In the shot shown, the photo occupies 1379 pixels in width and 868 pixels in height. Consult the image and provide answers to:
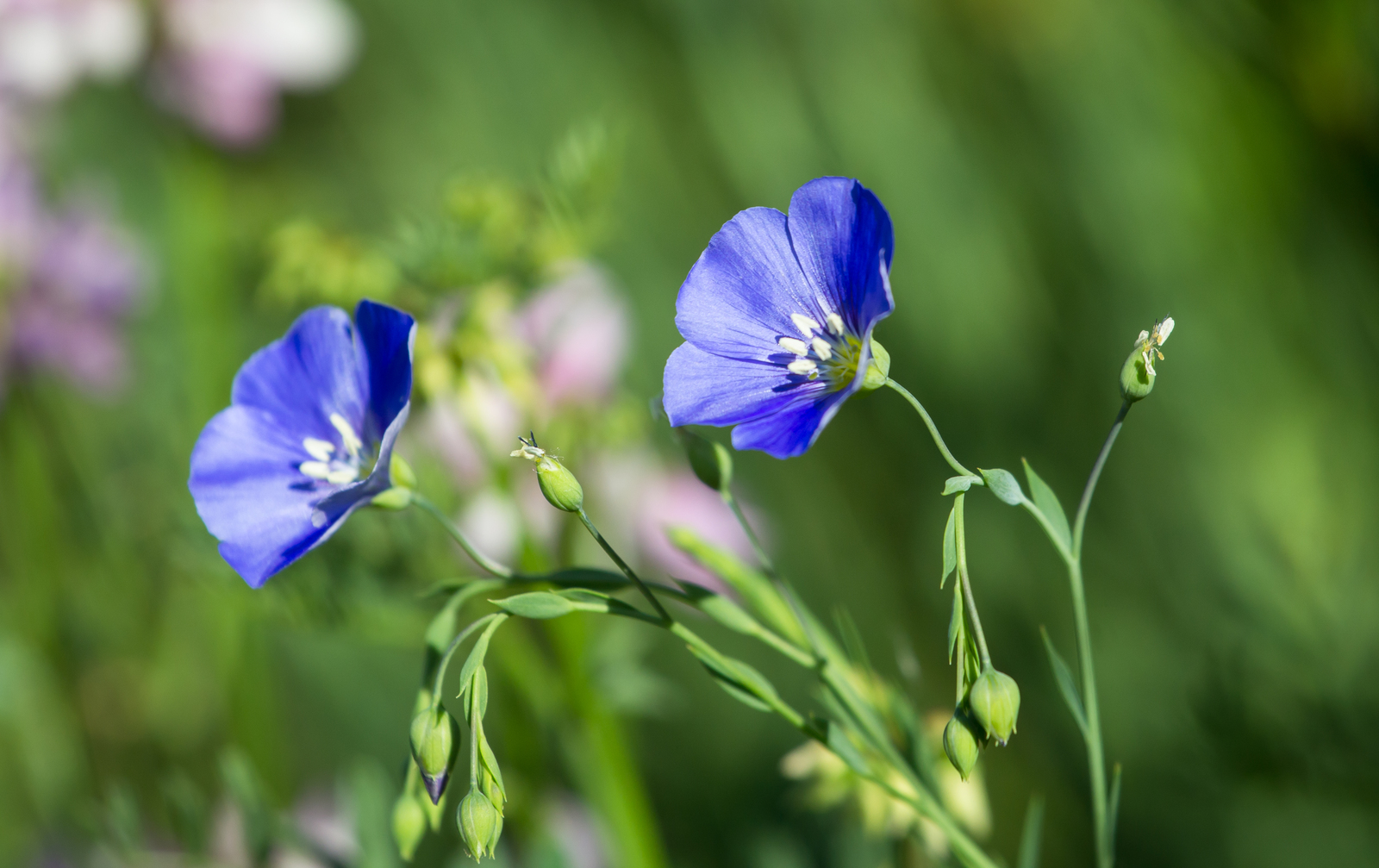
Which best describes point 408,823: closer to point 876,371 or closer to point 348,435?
point 348,435

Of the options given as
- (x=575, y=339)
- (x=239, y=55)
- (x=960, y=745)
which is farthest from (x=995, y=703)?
(x=239, y=55)

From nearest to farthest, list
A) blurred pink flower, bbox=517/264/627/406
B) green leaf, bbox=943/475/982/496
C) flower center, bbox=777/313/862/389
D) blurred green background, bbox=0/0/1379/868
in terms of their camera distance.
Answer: green leaf, bbox=943/475/982/496 → flower center, bbox=777/313/862/389 → blurred pink flower, bbox=517/264/627/406 → blurred green background, bbox=0/0/1379/868

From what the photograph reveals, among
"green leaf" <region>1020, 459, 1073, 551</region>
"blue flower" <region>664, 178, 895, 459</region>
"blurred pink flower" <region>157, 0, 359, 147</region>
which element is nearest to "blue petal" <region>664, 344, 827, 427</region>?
"blue flower" <region>664, 178, 895, 459</region>

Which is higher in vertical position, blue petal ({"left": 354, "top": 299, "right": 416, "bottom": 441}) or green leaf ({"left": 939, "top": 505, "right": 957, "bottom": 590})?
blue petal ({"left": 354, "top": 299, "right": 416, "bottom": 441})

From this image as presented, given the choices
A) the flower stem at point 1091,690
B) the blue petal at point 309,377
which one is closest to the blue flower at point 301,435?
the blue petal at point 309,377

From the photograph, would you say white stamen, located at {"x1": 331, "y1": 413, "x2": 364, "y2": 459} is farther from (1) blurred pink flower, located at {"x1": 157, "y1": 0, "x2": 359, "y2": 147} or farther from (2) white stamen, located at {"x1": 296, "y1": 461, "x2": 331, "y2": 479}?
(1) blurred pink flower, located at {"x1": 157, "y1": 0, "x2": 359, "y2": 147}

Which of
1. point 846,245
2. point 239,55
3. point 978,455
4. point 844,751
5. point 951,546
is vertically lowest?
point 978,455

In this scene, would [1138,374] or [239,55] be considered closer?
[1138,374]
